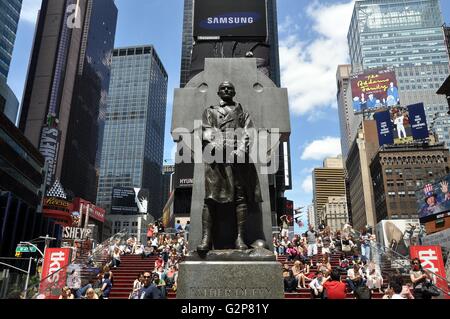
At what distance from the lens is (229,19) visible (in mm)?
21938

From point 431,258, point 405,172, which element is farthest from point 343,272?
point 405,172

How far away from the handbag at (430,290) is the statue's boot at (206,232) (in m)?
6.60

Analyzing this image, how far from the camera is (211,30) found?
68.7 feet

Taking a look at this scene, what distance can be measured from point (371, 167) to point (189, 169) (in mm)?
106375

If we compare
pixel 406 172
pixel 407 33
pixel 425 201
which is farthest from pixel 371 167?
pixel 407 33

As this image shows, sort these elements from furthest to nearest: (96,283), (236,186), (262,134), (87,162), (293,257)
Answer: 1. (87,162)
2. (293,257)
3. (96,283)
4. (262,134)
5. (236,186)

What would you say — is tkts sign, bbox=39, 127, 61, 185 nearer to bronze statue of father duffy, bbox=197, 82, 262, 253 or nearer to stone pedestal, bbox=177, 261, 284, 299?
bronze statue of father duffy, bbox=197, 82, 262, 253

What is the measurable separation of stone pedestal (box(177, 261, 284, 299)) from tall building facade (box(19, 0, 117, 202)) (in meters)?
128

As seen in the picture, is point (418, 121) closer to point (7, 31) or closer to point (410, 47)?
point (7, 31)

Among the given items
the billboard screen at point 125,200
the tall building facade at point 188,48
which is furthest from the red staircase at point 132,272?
the billboard screen at point 125,200

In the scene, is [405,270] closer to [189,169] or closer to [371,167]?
[189,169]

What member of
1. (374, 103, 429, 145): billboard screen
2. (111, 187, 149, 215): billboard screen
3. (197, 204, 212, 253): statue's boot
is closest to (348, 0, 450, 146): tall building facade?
(374, 103, 429, 145): billboard screen

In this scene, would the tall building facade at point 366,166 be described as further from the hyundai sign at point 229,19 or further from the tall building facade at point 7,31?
the hyundai sign at point 229,19

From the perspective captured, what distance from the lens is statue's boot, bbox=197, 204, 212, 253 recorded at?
646cm
